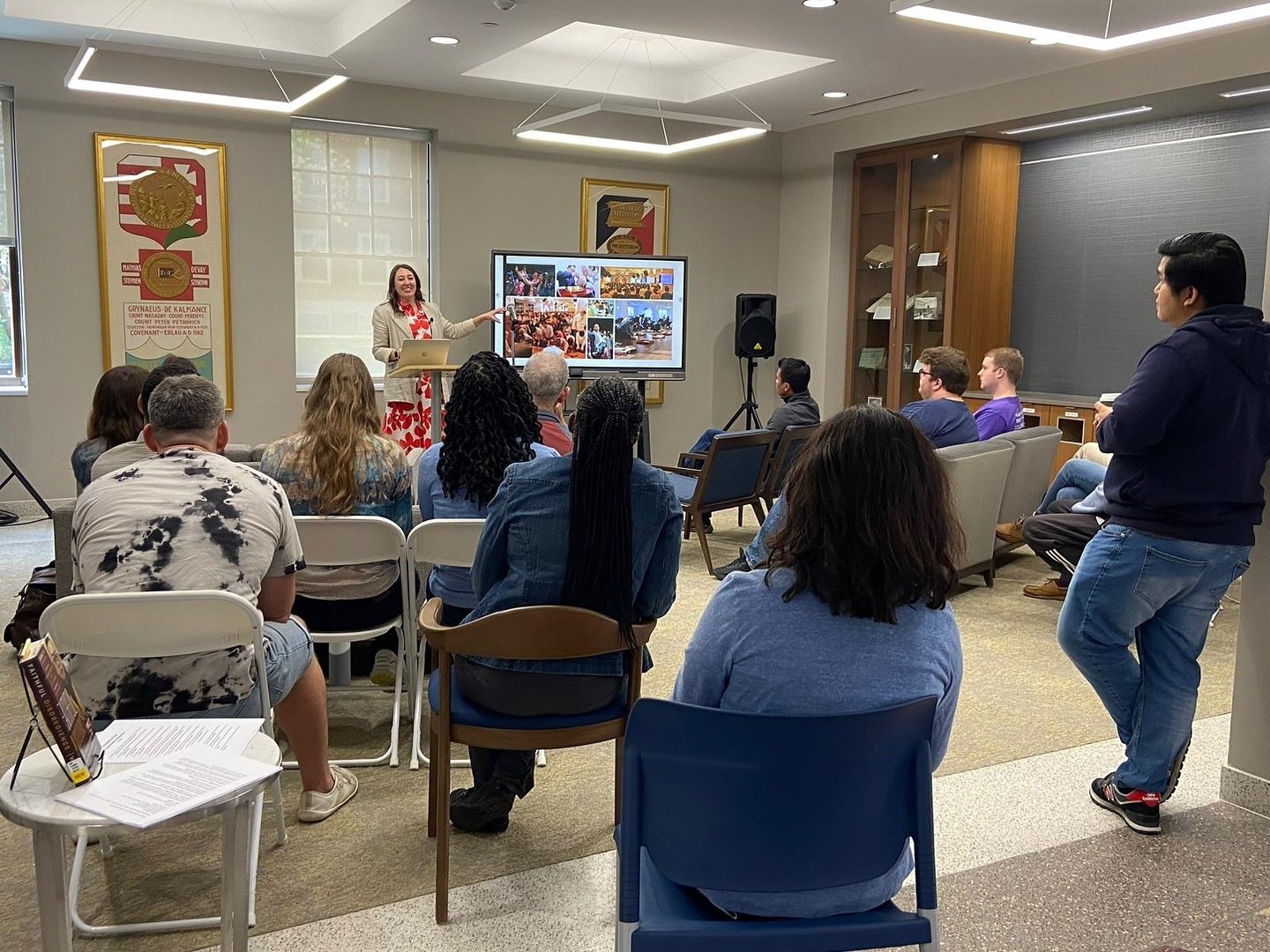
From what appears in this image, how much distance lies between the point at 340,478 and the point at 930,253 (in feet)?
19.2

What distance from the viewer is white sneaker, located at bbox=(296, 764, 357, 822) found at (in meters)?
2.83

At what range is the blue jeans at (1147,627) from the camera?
2.73 metres

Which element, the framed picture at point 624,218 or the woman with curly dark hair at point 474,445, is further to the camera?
the framed picture at point 624,218

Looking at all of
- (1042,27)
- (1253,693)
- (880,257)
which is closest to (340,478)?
(1253,693)

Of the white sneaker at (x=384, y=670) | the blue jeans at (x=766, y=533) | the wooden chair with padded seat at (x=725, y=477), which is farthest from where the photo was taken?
the wooden chair with padded seat at (x=725, y=477)

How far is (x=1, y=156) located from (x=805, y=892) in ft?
22.9

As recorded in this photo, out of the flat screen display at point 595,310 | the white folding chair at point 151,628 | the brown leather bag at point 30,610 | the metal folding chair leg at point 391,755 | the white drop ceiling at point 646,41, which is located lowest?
the metal folding chair leg at point 391,755

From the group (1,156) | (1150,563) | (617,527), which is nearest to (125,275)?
(1,156)

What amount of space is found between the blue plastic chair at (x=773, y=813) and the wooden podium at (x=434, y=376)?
5.02 m

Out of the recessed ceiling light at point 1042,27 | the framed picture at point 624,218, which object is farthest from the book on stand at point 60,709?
the framed picture at point 624,218

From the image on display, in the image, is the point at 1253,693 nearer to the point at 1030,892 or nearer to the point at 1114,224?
the point at 1030,892

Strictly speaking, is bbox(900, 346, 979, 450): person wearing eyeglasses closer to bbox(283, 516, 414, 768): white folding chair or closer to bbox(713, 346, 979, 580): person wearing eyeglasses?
bbox(713, 346, 979, 580): person wearing eyeglasses

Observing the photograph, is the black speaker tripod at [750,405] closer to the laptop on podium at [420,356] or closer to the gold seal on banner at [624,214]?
the gold seal on banner at [624,214]

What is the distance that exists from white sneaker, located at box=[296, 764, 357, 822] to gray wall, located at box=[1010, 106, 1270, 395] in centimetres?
588
